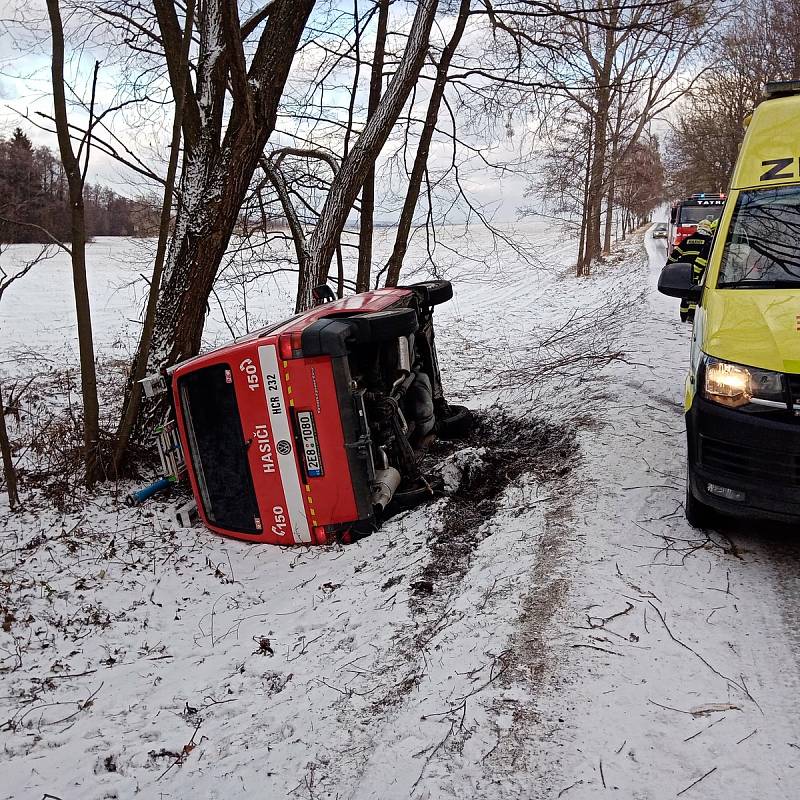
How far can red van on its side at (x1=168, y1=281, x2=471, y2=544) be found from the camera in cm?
529

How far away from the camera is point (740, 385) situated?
12.0 ft

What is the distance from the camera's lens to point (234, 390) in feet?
18.0

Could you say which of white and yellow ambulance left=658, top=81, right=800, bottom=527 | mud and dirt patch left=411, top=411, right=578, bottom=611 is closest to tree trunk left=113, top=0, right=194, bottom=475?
mud and dirt patch left=411, top=411, right=578, bottom=611

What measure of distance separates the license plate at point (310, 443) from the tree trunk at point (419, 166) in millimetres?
6939

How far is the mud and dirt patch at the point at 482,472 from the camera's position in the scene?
15.6ft

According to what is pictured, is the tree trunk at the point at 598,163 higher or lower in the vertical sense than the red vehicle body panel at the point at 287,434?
higher

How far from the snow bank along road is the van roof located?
2164 mm

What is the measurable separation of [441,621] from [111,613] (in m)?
2.57

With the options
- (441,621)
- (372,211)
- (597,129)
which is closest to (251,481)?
(441,621)

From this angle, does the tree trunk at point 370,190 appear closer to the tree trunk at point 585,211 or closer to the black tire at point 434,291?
the black tire at point 434,291

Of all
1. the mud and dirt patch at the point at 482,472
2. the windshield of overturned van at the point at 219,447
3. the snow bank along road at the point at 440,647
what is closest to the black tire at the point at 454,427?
the mud and dirt patch at the point at 482,472

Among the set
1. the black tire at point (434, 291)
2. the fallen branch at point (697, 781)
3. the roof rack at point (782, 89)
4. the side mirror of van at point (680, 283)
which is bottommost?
the fallen branch at point (697, 781)

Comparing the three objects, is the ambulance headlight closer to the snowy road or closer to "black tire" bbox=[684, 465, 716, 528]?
"black tire" bbox=[684, 465, 716, 528]

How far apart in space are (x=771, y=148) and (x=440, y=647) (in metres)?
4.13
